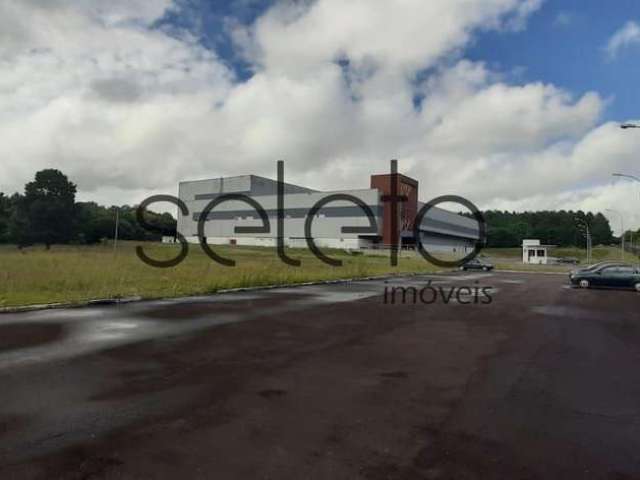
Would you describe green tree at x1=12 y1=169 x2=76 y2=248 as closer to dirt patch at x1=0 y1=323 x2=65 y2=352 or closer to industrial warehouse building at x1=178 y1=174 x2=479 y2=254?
industrial warehouse building at x1=178 y1=174 x2=479 y2=254

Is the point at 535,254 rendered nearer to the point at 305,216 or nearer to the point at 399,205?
the point at 399,205

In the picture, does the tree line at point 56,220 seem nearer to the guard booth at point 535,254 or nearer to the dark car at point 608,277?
the dark car at point 608,277

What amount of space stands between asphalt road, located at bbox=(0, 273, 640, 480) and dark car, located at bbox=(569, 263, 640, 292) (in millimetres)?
15603

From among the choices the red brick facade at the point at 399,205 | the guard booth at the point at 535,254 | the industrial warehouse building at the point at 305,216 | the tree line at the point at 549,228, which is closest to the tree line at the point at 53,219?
the industrial warehouse building at the point at 305,216

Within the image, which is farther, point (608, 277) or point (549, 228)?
point (549, 228)

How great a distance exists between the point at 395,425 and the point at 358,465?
1.00 m

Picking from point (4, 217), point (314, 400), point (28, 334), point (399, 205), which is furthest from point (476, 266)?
point (4, 217)

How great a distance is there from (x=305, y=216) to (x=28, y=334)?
223 ft

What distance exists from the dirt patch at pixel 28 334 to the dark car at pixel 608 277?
83.7 ft

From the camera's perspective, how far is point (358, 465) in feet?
12.1

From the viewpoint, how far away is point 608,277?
24.3 m

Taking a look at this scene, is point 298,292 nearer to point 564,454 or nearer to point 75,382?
point 75,382

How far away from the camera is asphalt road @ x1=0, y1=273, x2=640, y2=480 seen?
3730mm

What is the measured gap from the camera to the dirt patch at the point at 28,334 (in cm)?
803
